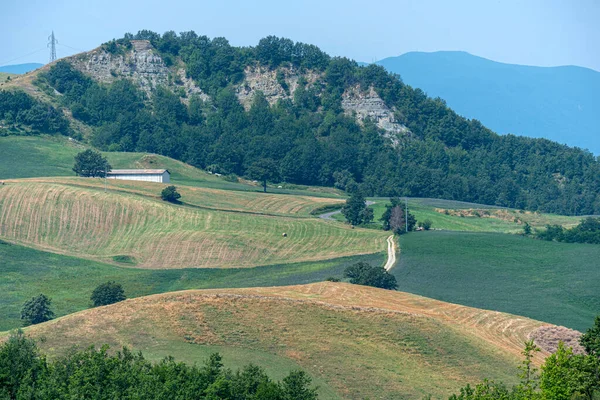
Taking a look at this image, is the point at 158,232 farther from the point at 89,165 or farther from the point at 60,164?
the point at 60,164

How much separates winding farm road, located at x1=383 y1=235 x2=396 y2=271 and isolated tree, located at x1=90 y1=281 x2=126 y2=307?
120 feet

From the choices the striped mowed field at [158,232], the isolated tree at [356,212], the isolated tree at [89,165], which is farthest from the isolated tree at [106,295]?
the isolated tree at [89,165]

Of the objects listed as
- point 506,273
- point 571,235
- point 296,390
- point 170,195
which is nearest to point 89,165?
point 170,195

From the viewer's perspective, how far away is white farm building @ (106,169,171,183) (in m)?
174

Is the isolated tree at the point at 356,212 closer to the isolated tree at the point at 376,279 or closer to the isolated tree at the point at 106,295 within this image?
the isolated tree at the point at 376,279

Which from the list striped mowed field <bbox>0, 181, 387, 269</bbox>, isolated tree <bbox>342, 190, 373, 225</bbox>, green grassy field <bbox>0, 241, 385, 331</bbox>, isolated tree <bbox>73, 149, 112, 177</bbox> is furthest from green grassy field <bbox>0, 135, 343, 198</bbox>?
green grassy field <bbox>0, 241, 385, 331</bbox>

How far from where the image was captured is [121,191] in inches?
5891

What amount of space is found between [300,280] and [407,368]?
3988cm

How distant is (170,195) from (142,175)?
98.0 feet

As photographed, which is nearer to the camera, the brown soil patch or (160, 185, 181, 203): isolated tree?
the brown soil patch

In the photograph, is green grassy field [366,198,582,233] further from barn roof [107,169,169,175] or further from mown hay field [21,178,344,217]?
barn roof [107,169,169,175]

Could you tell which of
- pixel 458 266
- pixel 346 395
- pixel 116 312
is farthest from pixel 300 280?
pixel 346 395

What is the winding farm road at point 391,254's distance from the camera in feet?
372

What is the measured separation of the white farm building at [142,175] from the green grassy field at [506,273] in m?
60.6
